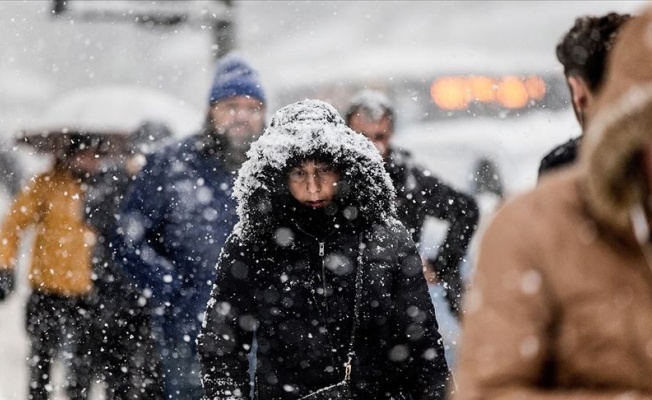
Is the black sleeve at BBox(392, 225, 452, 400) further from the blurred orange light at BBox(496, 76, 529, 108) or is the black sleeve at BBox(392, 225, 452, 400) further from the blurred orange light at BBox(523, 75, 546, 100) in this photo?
the blurred orange light at BBox(523, 75, 546, 100)

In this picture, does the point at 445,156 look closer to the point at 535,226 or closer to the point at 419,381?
the point at 419,381

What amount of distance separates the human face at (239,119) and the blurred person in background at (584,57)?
2171mm

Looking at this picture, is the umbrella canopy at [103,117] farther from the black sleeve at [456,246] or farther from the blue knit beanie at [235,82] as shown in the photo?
the black sleeve at [456,246]

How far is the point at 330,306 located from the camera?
330 centimetres

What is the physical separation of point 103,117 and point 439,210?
17.5 ft

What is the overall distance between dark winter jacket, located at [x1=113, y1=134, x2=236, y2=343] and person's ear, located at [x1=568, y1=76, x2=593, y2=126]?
7.36 feet

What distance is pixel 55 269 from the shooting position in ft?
19.5

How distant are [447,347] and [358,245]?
2624 millimetres

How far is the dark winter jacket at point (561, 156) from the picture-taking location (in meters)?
2.87


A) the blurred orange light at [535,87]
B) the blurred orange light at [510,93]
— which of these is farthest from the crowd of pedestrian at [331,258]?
the blurred orange light at [535,87]

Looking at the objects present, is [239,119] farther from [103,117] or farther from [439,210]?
[103,117]

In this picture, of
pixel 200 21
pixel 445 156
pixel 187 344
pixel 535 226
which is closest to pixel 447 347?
pixel 187 344

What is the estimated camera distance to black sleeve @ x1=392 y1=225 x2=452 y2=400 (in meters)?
3.29

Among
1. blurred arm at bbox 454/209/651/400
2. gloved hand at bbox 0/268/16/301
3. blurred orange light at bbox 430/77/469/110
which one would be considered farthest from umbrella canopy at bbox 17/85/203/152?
blurred orange light at bbox 430/77/469/110
